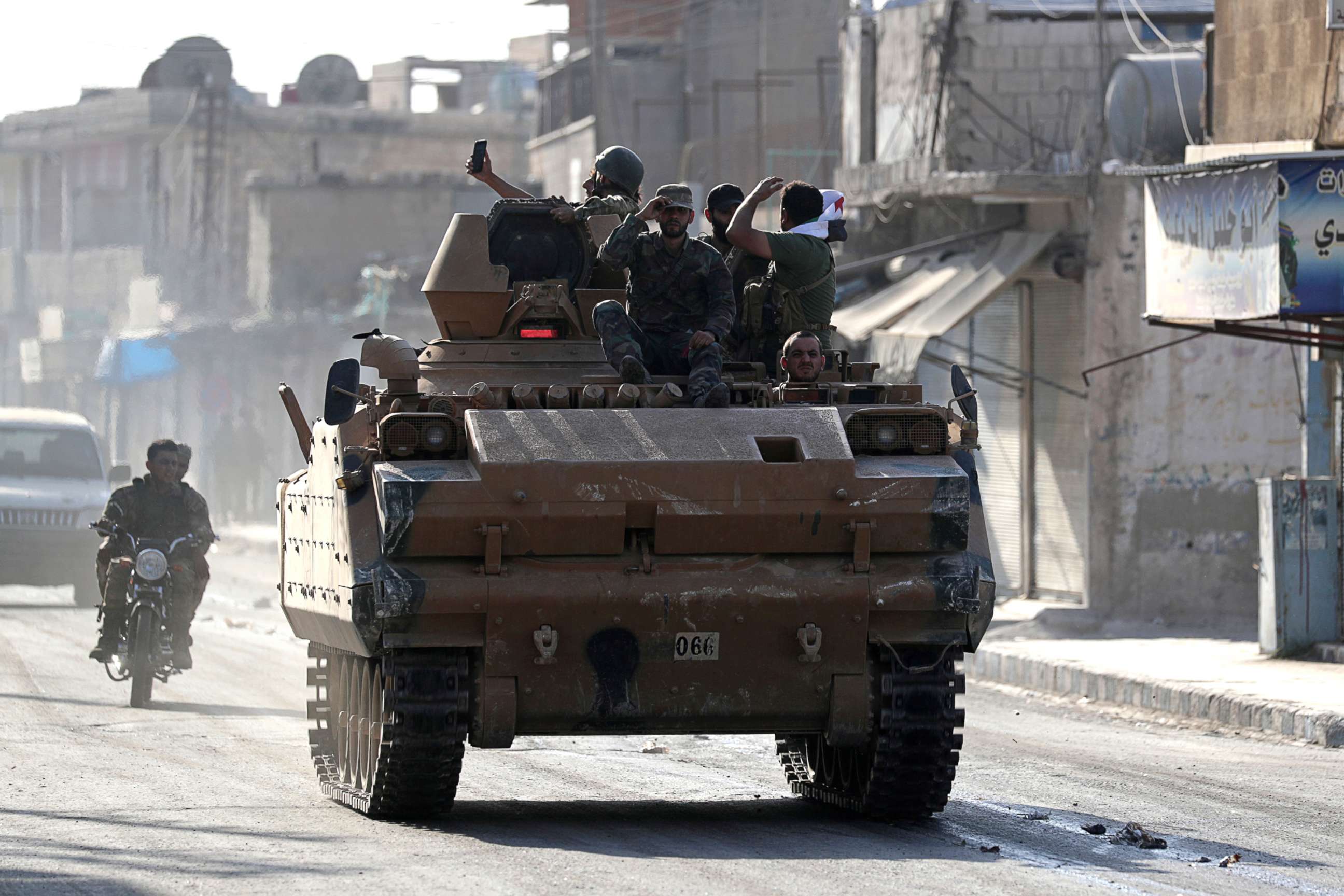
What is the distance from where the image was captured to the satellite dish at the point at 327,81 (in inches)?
2092

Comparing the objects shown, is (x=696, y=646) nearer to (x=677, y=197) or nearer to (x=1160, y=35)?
(x=677, y=197)

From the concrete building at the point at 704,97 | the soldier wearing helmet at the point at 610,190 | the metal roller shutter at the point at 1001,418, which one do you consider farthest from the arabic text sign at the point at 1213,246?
the concrete building at the point at 704,97

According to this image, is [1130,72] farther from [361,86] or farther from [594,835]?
[361,86]

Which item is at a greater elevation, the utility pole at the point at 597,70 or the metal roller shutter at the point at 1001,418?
the utility pole at the point at 597,70

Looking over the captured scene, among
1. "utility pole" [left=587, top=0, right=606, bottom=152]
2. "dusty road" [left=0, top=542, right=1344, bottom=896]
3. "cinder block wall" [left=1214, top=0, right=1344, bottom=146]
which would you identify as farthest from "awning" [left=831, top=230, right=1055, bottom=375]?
"utility pole" [left=587, top=0, right=606, bottom=152]

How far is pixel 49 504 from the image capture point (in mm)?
20547

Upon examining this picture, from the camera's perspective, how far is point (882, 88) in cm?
2267

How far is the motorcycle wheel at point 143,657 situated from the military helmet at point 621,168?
4.48 m

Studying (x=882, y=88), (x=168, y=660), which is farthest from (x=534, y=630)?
(x=882, y=88)

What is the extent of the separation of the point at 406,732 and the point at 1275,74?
10.1 meters

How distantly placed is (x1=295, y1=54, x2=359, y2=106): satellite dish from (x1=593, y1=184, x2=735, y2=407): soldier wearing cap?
45.0 m

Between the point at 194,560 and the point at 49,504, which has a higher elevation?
the point at 194,560

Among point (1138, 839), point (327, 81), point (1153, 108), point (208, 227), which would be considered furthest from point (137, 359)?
point (1138, 839)

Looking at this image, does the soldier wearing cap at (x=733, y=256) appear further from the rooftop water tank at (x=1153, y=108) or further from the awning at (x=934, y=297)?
the rooftop water tank at (x=1153, y=108)
